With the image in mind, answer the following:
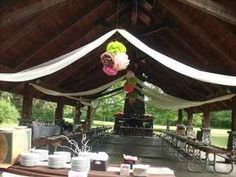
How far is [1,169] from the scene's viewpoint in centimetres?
355

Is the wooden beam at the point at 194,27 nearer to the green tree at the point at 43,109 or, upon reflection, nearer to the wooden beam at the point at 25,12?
the wooden beam at the point at 25,12

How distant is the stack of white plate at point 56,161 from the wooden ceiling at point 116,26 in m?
2.91

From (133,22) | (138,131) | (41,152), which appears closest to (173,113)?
(138,131)

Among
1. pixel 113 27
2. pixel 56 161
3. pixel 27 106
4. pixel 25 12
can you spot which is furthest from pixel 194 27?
pixel 27 106

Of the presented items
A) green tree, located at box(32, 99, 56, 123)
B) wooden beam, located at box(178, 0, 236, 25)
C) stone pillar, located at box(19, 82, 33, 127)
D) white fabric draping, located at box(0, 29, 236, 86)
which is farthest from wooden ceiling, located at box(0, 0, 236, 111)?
green tree, located at box(32, 99, 56, 123)

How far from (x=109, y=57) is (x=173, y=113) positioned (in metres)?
26.4

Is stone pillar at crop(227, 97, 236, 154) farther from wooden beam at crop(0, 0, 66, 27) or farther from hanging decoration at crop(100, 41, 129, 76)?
wooden beam at crop(0, 0, 66, 27)

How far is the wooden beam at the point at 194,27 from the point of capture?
24.6ft

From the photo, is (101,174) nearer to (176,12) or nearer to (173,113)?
(176,12)

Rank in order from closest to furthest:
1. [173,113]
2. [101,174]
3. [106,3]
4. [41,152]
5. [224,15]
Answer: [101,174], [41,152], [224,15], [106,3], [173,113]

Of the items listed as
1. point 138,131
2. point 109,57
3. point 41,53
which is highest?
point 41,53

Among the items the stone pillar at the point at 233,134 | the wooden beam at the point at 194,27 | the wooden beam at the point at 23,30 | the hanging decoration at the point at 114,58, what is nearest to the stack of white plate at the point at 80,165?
the hanging decoration at the point at 114,58

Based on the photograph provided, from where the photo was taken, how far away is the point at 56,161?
3674 millimetres

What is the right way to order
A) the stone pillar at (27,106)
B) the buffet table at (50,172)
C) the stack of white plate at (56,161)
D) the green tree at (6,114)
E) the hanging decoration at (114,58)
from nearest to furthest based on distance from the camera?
1. the buffet table at (50,172)
2. the stack of white plate at (56,161)
3. the hanging decoration at (114,58)
4. the stone pillar at (27,106)
5. the green tree at (6,114)
